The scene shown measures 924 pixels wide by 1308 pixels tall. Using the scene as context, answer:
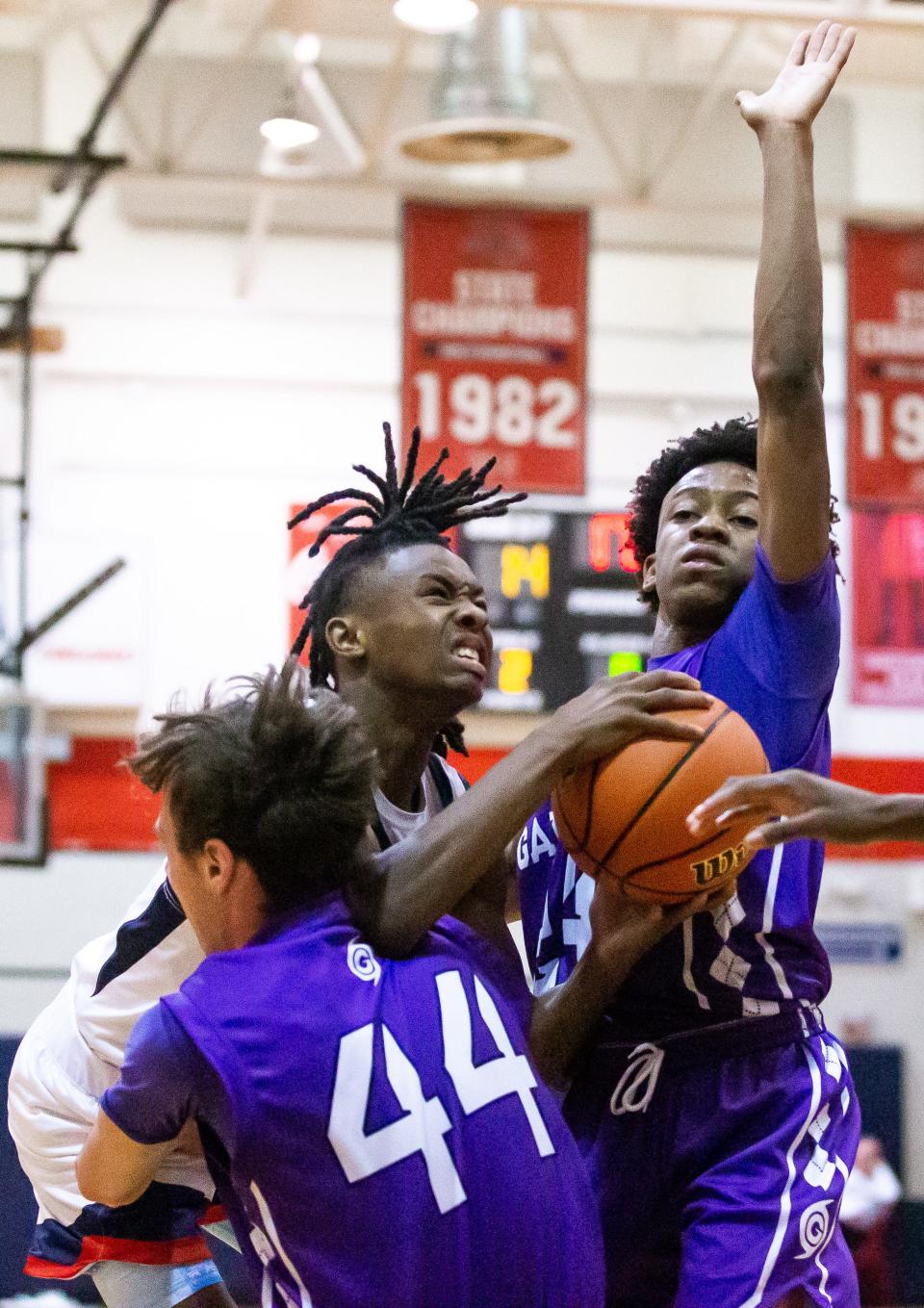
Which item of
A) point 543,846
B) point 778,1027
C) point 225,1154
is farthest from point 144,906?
point 778,1027

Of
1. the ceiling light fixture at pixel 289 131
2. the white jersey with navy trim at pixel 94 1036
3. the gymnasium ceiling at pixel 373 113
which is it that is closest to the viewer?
the white jersey with navy trim at pixel 94 1036

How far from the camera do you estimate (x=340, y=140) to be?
10875 millimetres

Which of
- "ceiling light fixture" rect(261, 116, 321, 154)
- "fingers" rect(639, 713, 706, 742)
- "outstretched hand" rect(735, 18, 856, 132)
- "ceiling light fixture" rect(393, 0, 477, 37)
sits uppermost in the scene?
"ceiling light fixture" rect(393, 0, 477, 37)

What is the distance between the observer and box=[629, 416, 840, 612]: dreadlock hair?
3295 mm

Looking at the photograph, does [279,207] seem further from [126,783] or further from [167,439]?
[126,783]

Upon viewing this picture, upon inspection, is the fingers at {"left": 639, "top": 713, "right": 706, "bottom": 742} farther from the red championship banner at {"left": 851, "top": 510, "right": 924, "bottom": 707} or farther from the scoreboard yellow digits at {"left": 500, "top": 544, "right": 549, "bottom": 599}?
the red championship banner at {"left": 851, "top": 510, "right": 924, "bottom": 707}

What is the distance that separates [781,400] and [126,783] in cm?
837

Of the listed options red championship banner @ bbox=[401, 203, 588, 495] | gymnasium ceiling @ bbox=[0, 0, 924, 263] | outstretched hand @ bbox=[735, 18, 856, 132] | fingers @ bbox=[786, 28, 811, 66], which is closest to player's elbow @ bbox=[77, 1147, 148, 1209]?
outstretched hand @ bbox=[735, 18, 856, 132]

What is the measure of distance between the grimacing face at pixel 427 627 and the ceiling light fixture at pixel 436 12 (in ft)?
17.4

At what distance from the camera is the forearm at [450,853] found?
2523 mm

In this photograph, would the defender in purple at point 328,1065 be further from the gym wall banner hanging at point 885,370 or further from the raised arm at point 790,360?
the gym wall banner hanging at point 885,370

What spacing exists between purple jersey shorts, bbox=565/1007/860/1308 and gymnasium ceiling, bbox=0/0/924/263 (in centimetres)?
779

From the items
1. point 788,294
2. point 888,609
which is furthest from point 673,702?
point 888,609

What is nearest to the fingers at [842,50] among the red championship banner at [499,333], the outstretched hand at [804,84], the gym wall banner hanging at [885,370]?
the outstretched hand at [804,84]
